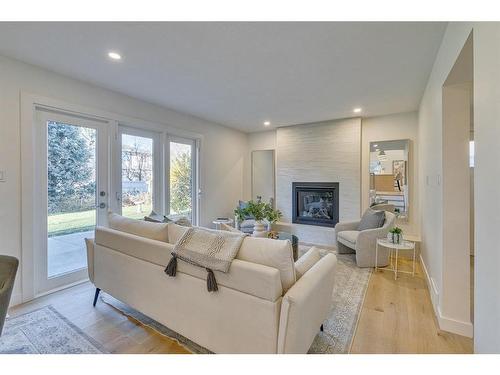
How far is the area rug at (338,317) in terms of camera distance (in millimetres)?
1711

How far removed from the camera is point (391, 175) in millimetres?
4094

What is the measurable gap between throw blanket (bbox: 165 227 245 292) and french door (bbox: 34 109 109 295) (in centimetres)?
197

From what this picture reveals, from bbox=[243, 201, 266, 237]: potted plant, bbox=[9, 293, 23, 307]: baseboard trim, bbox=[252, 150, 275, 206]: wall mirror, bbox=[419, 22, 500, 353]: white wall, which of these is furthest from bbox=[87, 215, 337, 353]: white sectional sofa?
bbox=[252, 150, 275, 206]: wall mirror

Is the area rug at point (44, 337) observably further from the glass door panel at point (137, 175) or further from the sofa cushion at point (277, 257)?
the glass door panel at point (137, 175)

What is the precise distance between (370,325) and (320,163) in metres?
3.12

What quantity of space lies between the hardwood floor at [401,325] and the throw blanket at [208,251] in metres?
1.17

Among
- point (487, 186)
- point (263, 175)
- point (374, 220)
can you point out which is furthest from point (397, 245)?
point (263, 175)

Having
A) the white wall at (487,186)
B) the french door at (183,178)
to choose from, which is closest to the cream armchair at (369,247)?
the white wall at (487,186)

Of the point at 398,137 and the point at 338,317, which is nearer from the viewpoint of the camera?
the point at 338,317

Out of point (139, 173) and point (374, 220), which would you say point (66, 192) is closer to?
point (139, 173)

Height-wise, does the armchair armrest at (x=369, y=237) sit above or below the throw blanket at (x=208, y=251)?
below

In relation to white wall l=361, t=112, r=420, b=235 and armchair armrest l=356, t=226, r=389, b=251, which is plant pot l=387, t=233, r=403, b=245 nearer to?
armchair armrest l=356, t=226, r=389, b=251

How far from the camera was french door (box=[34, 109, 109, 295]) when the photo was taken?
8.35 ft

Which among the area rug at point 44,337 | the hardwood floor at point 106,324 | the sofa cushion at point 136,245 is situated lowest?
the hardwood floor at point 106,324
